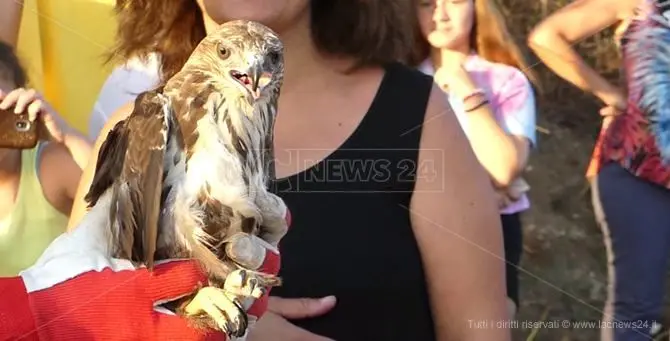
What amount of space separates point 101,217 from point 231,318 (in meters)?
0.19

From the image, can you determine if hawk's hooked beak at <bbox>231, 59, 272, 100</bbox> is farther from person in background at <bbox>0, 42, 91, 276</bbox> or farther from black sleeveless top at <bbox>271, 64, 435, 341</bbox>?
person in background at <bbox>0, 42, 91, 276</bbox>

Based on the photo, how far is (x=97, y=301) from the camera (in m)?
1.00

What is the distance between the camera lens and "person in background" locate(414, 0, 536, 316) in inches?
49.4

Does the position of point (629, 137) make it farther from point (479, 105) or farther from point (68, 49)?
point (68, 49)

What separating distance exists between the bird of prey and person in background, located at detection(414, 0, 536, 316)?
331 mm

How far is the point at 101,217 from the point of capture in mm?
1037

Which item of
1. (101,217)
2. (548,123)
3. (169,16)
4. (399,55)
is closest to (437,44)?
(399,55)

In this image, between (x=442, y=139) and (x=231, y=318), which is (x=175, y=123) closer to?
(x=231, y=318)

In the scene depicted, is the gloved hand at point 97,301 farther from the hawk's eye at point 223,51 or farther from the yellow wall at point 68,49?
the yellow wall at point 68,49

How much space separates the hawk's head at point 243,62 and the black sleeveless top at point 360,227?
0.29m

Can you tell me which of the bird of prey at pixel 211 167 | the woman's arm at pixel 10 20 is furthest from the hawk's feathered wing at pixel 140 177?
the woman's arm at pixel 10 20

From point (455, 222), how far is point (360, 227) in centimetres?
11

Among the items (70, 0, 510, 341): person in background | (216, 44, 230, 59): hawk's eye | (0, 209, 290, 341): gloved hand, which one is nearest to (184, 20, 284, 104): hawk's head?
(216, 44, 230, 59): hawk's eye

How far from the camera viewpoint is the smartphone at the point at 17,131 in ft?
4.26
